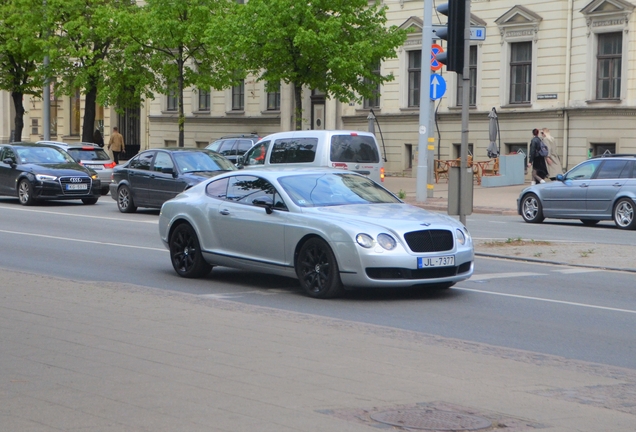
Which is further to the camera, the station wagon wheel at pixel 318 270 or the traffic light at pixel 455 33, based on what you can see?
the traffic light at pixel 455 33

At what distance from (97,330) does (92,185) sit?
1777cm

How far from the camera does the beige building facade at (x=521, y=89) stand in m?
Result: 33.0

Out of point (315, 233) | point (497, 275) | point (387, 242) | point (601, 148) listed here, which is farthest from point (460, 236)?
point (601, 148)

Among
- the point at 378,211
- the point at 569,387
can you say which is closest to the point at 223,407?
the point at 569,387

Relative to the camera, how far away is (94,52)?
42250 mm

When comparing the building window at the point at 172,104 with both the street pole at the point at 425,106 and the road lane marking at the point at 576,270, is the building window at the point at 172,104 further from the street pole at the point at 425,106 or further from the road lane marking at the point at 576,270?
the road lane marking at the point at 576,270

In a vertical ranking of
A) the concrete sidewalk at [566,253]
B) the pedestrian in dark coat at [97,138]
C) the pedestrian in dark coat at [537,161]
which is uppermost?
the pedestrian in dark coat at [97,138]

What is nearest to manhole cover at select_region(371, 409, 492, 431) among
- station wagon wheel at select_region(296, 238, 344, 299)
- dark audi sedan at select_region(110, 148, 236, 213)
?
station wagon wheel at select_region(296, 238, 344, 299)

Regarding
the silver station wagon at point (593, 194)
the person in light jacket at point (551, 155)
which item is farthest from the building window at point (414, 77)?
the silver station wagon at point (593, 194)

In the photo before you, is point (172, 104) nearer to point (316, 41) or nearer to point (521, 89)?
point (521, 89)

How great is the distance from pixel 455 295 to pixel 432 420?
18.5ft

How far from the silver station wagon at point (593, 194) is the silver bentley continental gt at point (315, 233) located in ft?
32.4

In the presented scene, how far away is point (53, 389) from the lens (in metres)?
6.58

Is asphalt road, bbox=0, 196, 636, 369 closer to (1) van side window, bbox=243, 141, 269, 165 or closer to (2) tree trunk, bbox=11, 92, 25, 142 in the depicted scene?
(1) van side window, bbox=243, 141, 269, 165
